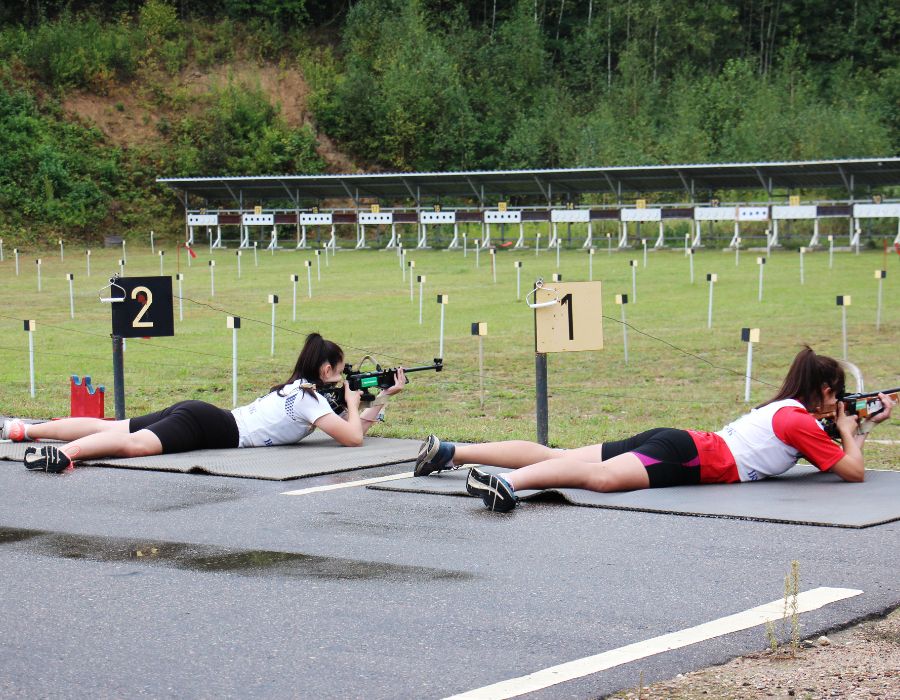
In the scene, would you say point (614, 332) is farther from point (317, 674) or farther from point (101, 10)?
point (101, 10)

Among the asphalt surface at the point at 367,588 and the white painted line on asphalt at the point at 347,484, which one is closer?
the asphalt surface at the point at 367,588

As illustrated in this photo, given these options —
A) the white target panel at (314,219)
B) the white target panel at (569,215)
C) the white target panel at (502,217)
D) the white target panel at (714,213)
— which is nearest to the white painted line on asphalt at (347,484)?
the white target panel at (714,213)

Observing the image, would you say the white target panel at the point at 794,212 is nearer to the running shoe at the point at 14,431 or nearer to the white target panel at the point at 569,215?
the white target panel at the point at 569,215

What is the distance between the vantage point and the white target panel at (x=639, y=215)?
151 ft

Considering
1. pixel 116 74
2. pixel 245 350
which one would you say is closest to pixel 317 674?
pixel 245 350

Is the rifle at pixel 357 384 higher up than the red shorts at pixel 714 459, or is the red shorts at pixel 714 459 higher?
the rifle at pixel 357 384

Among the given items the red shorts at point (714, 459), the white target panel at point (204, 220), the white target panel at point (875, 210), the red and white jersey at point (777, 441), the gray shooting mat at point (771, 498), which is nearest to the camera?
the gray shooting mat at point (771, 498)

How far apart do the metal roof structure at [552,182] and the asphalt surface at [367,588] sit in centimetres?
3684

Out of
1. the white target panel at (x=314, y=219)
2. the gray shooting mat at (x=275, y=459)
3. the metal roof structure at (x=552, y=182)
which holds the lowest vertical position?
the gray shooting mat at (x=275, y=459)

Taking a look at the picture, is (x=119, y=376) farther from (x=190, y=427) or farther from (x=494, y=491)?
(x=494, y=491)

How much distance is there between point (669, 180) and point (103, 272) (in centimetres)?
2075

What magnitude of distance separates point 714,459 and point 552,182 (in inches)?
1698

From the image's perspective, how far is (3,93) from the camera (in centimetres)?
5681

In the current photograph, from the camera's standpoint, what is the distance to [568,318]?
9.95 metres
